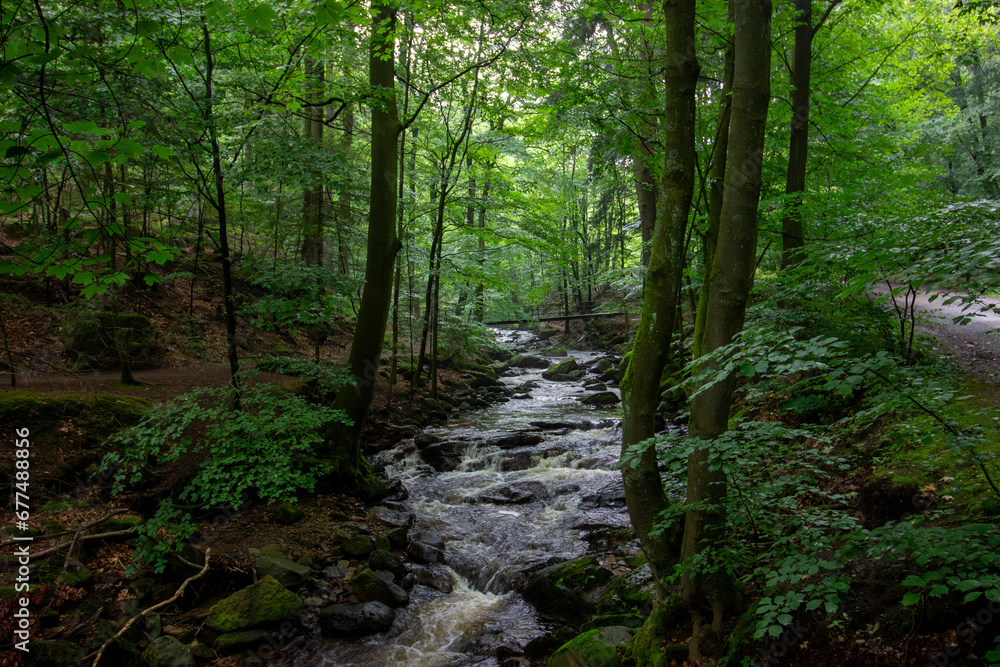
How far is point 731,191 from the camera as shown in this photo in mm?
3254

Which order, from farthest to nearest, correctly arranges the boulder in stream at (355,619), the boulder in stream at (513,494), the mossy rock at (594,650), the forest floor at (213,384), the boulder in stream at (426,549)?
the boulder in stream at (513,494)
the boulder in stream at (426,549)
the boulder in stream at (355,619)
the forest floor at (213,384)
the mossy rock at (594,650)

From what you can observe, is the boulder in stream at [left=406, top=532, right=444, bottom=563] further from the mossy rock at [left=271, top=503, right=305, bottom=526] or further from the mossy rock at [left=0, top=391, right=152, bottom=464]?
the mossy rock at [left=0, top=391, right=152, bottom=464]

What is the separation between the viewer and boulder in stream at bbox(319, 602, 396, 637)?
5.02 metres

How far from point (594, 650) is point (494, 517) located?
149 inches

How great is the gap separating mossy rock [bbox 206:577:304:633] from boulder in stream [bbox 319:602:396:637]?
0.33 m

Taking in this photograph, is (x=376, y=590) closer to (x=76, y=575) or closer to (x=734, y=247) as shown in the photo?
(x=76, y=575)

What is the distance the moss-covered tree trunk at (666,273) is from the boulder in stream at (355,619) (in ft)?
9.17

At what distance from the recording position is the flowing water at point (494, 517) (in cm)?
489

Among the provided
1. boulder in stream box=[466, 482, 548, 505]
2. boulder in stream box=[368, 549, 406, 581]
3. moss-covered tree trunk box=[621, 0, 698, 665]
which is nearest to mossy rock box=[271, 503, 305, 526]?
boulder in stream box=[368, 549, 406, 581]

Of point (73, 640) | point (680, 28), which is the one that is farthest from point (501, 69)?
point (73, 640)

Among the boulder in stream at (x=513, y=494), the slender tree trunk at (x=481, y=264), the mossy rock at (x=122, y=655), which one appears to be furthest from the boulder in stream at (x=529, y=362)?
the mossy rock at (x=122, y=655)

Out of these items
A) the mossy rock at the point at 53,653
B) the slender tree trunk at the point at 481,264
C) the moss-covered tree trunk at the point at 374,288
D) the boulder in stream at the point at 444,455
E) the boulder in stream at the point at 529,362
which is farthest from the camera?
the boulder in stream at the point at 529,362

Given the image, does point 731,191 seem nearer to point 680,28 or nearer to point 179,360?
point 680,28

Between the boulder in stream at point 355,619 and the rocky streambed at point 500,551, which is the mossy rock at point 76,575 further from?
the boulder in stream at point 355,619
